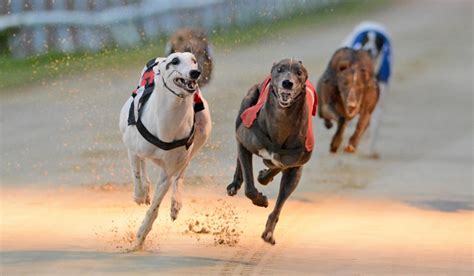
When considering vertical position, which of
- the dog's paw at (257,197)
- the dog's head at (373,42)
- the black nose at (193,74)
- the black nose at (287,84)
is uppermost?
the black nose at (193,74)

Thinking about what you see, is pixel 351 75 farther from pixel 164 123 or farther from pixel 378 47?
pixel 164 123

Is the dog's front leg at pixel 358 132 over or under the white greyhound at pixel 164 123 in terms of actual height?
under

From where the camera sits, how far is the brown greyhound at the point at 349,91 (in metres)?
12.1

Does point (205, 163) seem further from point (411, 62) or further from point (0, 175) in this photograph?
point (411, 62)

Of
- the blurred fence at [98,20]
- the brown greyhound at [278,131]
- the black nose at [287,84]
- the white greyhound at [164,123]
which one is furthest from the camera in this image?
the blurred fence at [98,20]

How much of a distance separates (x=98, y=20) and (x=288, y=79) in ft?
31.0

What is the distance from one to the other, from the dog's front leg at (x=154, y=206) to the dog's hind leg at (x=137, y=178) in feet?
0.84

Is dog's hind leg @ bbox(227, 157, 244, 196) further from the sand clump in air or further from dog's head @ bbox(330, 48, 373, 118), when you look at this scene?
dog's head @ bbox(330, 48, 373, 118)

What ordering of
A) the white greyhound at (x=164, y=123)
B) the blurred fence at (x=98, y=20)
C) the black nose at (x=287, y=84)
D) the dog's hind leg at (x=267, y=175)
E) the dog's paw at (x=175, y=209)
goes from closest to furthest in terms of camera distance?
1. the white greyhound at (x=164, y=123)
2. the black nose at (x=287, y=84)
3. the dog's paw at (x=175, y=209)
4. the dog's hind leg at (x=267, y=175)
5. the blurred fence at (x=98, y=20)

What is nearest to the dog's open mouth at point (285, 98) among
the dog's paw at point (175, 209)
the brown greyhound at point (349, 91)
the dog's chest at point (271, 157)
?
the dog's chest at point (271, 157)

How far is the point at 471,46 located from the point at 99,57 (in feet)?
38.7

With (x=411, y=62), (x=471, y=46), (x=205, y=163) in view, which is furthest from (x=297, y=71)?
(x=471, y=46)

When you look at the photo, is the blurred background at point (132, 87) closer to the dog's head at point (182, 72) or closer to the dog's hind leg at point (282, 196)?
the dog's hind leg at point (282, 196)

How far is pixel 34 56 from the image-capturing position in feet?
51.3
